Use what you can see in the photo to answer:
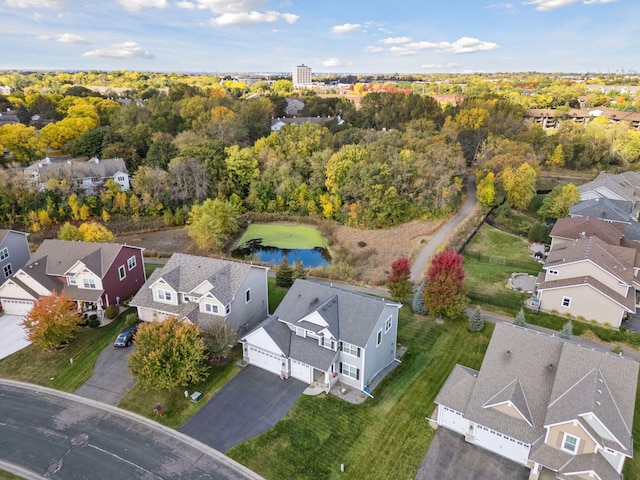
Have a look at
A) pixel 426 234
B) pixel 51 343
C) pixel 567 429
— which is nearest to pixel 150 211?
pixel 51 343

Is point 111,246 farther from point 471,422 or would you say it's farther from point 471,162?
point 471,162

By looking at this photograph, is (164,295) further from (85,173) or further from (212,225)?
(85,173)

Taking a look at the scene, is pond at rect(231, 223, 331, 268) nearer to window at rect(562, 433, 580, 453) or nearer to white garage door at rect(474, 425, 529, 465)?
white garage door at rect(474, 425, 529, 465)

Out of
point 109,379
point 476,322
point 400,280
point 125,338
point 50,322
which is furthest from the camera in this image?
point 400,280

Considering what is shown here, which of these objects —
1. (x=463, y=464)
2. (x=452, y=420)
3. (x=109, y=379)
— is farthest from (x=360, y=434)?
(x=109, y=379)

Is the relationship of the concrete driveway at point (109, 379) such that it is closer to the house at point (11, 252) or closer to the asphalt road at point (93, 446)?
the asphalt road at point (93, 446)

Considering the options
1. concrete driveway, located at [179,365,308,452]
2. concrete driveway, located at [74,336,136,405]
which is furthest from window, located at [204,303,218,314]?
concrete driveway, located at [74,336,136,405]

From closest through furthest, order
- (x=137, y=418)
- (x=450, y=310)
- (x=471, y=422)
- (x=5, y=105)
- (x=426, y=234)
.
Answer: (x=471, y=422) → (x=137, y=418) → (x=450, y=310) → (x=426, y=234) → (x=5, y=105)
